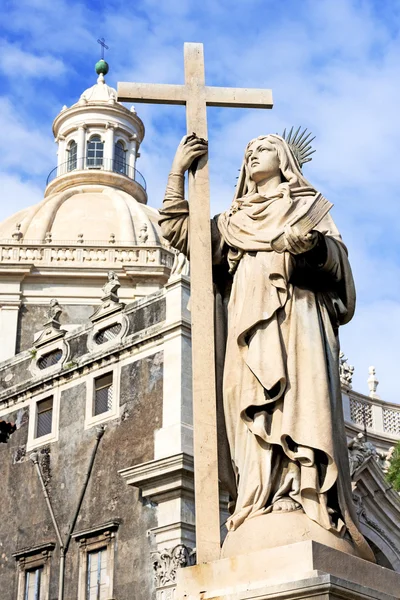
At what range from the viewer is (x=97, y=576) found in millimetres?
21891

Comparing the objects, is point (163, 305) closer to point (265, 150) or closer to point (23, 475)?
point (23, 475)

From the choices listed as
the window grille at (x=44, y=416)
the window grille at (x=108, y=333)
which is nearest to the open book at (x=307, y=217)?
the window grille at (x=108, y=333)

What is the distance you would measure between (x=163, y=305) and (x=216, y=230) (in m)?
17.5

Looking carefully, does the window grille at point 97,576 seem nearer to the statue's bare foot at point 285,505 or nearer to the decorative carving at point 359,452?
the decorative carving at point 359,452

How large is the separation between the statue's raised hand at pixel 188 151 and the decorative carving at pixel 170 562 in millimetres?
15097

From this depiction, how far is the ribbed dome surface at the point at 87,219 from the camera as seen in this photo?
3550cm

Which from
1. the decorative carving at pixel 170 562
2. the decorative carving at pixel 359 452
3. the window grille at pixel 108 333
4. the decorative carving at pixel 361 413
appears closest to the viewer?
the decorative carving at pixel 170 562

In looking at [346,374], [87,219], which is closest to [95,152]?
[87,219]

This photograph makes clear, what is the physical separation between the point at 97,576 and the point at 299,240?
702 inches

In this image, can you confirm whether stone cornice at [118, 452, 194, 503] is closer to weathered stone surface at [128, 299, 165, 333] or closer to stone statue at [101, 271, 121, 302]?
weathered stone surface at [128, 299, 165, 333]

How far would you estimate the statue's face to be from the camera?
587 centimetres

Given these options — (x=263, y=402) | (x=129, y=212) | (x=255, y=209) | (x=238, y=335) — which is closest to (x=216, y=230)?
(x=255, y=209)

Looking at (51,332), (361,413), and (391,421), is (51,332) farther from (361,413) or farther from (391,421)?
(391,421)

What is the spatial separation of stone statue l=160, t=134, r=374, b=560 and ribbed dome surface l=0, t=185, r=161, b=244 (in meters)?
29.2
